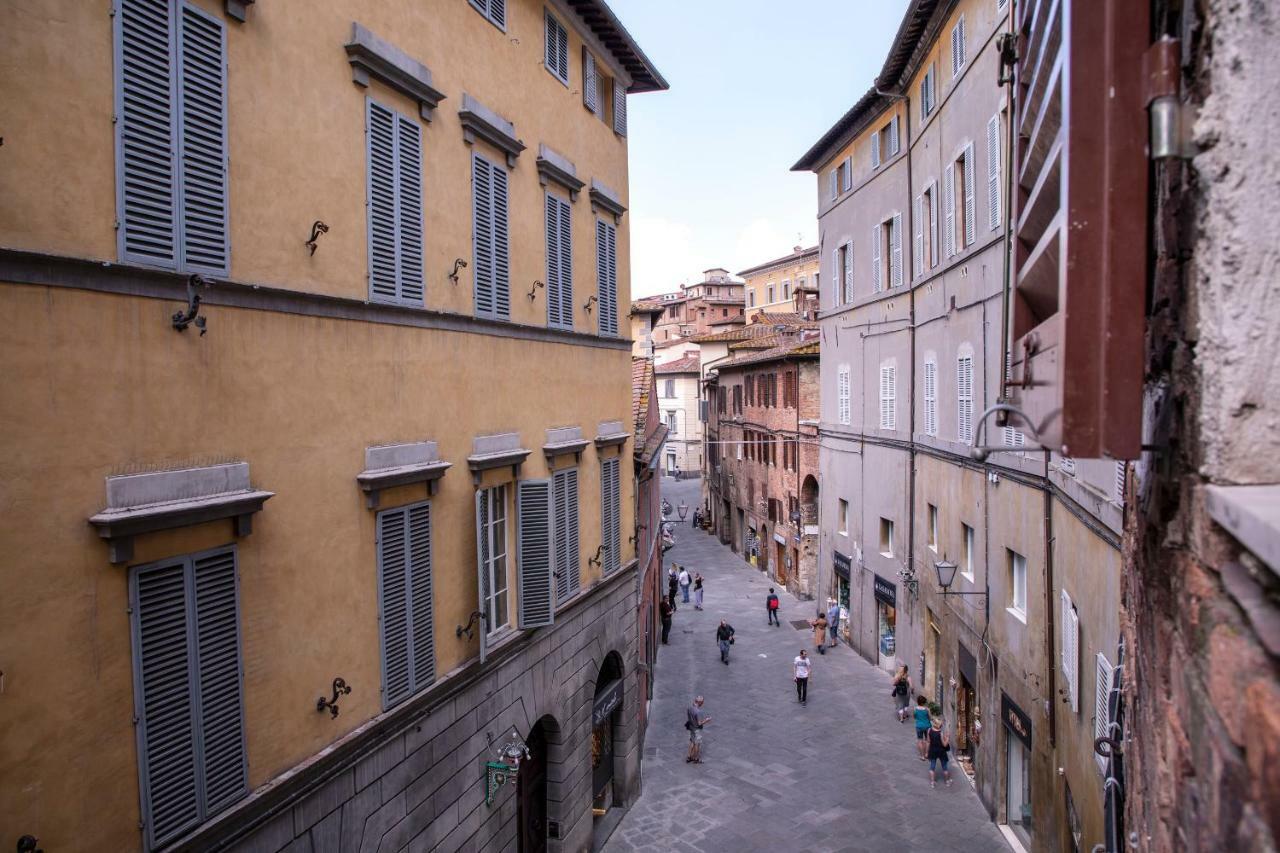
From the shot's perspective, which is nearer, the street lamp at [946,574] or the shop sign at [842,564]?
the street lamp at [946,574]

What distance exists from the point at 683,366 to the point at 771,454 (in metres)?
27.3

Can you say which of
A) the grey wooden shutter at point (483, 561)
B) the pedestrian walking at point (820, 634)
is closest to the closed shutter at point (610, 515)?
the grey wooden shutter at point (483, 561)

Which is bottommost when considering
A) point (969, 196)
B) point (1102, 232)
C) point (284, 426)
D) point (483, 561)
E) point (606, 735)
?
point (606, 735)

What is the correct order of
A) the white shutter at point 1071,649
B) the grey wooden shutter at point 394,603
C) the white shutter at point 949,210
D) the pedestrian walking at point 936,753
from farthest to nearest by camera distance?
the white shutter at point 949,210, the pedestrian walking at point 936,753, the white shutter at point 1071,649, the grey wooden shutter at point 394,603

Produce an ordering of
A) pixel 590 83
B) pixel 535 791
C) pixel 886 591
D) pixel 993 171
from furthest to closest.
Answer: pixel 886 591 < pixel 993 171 < pixel 590 83 < pixel 535 791

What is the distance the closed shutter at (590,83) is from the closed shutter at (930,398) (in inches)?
393

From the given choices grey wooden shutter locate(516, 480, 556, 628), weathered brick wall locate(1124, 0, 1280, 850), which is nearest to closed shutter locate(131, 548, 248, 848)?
grey wooden shutter locate(516, 480, 556, 628)

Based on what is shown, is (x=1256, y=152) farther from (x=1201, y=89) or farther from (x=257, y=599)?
(x=257, y=599)

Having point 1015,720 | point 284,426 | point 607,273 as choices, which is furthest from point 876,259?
point 284,426

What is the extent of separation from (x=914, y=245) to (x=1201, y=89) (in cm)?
2089

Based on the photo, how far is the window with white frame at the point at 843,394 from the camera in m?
28.5

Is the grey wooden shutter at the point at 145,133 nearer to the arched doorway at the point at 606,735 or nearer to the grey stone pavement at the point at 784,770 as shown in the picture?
the arched doorway at the point at 606,735

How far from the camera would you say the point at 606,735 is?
1711cm

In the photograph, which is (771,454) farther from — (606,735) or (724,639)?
(606,735)
